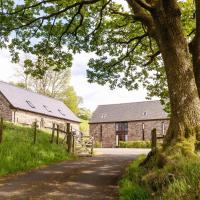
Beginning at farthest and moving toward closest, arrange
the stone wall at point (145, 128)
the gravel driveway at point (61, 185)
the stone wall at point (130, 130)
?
1. the stone wall at point (130, 130)
2. the stone wall at point (145, 128)
3. the gravel driveway at point (61, 185)

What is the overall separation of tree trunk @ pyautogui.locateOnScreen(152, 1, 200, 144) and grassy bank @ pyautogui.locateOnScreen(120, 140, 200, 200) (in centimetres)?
111

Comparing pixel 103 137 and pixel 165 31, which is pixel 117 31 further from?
pixel 103 137

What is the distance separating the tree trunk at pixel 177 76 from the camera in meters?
10.2

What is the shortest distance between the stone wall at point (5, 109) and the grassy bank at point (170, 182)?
31770 millimetres

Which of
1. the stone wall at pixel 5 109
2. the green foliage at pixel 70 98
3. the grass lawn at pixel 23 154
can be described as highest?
the green foliage at pixel 70 98

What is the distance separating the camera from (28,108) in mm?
42781

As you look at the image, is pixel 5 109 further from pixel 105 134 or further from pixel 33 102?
pixel 105 134

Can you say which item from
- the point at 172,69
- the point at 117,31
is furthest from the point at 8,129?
the point at 172,69

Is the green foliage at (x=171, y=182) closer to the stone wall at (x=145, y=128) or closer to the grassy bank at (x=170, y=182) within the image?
the grassy bank at (x=170, y=182)

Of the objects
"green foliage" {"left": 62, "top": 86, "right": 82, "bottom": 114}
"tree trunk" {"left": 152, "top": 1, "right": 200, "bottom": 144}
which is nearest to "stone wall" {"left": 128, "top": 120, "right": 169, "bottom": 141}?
"green foliage" {"left": 62, "top": 86, "right": 82, "bottom": 114}

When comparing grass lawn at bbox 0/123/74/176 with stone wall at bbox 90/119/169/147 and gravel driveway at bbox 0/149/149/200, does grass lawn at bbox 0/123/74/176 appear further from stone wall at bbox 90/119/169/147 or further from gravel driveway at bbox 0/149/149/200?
stone wall at bbox 90/119/169/147

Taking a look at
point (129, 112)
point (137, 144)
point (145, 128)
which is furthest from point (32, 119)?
point (129, 112)

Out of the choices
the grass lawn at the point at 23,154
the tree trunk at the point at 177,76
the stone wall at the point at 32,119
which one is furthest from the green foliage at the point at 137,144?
the tree trunk at the point at 177,76

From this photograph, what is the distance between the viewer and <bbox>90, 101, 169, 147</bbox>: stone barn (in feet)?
186
